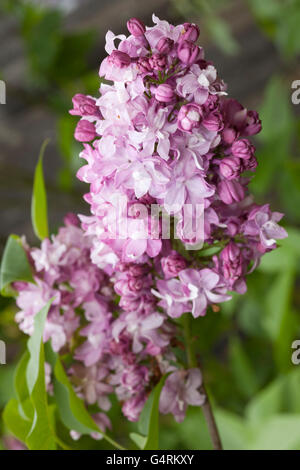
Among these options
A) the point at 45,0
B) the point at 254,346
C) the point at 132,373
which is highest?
the point at 45,0

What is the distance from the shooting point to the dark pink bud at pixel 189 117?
1.02ft

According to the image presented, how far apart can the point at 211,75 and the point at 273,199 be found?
1.16 metres

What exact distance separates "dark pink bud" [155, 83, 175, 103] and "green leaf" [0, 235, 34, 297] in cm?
17

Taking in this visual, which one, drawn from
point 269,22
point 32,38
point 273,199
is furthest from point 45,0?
point 273,199

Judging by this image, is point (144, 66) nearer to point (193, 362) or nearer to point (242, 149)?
point (242, 149)

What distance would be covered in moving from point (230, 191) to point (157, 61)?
0.08 m

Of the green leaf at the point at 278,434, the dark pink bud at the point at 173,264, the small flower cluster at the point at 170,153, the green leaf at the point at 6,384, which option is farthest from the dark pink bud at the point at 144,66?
the green leaf at the point at 6,384

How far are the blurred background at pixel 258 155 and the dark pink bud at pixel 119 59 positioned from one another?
25cm

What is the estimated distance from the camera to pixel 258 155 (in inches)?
42.0

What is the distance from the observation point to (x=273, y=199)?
4.79ft

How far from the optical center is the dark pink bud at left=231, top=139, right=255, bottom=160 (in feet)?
1.09

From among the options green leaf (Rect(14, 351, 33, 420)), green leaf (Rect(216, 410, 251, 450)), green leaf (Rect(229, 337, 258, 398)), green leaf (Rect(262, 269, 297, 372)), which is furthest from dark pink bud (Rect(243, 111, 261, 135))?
green leaf (Rect(229, 337, 258, 398))
